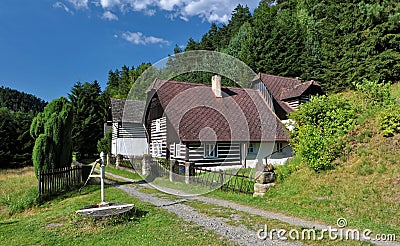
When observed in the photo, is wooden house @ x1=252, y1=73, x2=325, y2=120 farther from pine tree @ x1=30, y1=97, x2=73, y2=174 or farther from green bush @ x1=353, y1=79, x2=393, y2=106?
pine tree @ x1=30, y1=97, x2=73, y2=174

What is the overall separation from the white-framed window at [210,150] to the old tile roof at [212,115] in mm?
530

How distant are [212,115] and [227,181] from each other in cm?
762

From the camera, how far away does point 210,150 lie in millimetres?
18062

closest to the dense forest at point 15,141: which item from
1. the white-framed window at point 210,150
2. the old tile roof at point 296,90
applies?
the white-framed window at point 210,150

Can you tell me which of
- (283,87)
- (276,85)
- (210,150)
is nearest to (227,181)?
(210,150)

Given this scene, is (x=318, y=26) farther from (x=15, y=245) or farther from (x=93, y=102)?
(x=15, y=245)

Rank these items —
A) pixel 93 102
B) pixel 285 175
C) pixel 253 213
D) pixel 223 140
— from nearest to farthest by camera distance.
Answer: pixel 253 213, pixel 285 175, pixel 223 140, pixel 93 102

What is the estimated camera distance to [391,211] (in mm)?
7035

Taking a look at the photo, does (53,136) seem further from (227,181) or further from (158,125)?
(227,181)

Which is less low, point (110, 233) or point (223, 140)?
point (223, 140)

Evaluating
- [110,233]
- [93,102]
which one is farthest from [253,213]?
[93,102]

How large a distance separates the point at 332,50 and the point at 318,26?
455 inches

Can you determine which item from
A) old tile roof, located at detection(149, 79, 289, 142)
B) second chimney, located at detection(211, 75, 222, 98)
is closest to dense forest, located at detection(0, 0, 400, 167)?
second chimney, located at detection(211, 75, 222, 98)

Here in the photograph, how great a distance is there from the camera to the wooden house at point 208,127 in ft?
57.4
